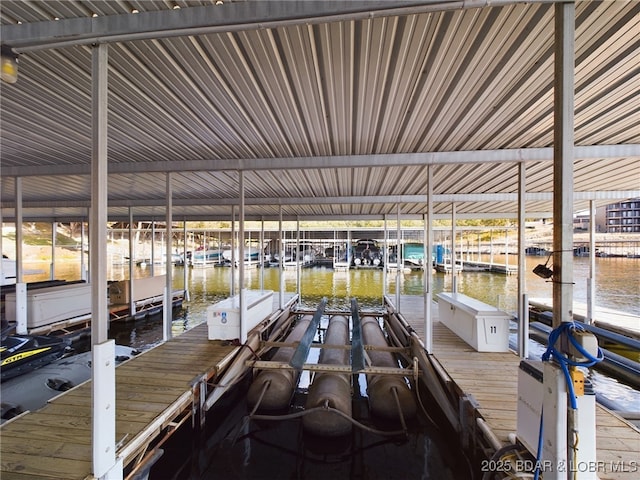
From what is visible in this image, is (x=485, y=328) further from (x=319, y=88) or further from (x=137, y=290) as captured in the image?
(x=137, y=290)

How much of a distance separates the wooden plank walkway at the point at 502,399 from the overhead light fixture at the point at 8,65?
5.01m

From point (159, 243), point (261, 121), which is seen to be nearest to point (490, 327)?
point (261, 121)

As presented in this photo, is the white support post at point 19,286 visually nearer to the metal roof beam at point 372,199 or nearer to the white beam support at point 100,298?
the metal roof beam at point 372,199

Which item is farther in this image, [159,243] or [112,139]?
[159,243]

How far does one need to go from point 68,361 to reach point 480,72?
7.55 m

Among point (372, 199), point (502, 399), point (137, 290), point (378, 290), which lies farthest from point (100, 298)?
point (378, 290)

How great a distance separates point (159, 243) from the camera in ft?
91.1

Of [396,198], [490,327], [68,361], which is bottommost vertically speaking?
[68,361]

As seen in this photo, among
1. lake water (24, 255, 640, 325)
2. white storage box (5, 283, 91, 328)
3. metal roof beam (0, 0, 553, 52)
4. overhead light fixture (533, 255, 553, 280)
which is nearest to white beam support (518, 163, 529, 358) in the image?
overhead light fixture (533, 255, 553, 280)

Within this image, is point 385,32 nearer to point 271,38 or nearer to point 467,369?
point 271,38

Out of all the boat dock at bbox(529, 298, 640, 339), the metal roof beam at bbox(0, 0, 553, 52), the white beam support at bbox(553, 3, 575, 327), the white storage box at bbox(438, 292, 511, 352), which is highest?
the metal roof beam at bbox(0, 0, 553, 52)

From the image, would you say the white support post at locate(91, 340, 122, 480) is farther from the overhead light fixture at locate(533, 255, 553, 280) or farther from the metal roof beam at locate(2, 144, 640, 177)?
the metal roof beam at locate(2, 144, 640, 177)

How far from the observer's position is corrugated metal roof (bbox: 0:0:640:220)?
2.08 meters

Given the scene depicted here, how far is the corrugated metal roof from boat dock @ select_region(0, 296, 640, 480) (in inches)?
129
